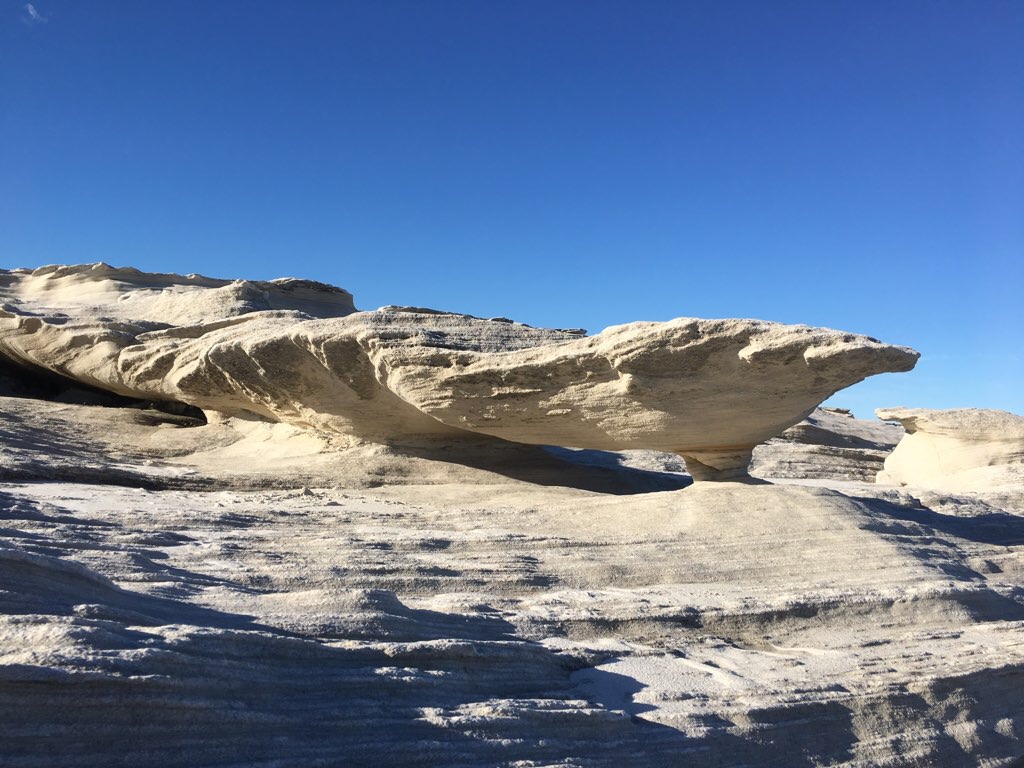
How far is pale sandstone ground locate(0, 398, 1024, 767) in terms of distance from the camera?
10.7 ft

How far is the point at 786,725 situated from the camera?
4.76 meters

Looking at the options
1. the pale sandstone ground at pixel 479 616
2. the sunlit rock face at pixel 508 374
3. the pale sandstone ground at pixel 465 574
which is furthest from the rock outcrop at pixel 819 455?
the sunlit rock face at pixel 508 374

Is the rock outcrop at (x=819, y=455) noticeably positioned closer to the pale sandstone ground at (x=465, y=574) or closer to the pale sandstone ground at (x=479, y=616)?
the pale sandstone ground at (x=465, y=574)

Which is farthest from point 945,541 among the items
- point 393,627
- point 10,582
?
point 10,582

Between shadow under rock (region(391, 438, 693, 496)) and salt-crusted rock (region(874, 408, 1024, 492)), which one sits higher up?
salt-crusted rock (region(874, 408, 1024, 492))

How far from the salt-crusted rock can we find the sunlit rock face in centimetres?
707

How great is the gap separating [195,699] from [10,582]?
43.0 inches

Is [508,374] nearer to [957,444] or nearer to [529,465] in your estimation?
[529,465]

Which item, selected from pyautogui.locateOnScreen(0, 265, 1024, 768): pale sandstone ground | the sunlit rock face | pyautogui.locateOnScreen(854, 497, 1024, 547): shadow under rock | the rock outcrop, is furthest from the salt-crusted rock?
the sunlit rock face

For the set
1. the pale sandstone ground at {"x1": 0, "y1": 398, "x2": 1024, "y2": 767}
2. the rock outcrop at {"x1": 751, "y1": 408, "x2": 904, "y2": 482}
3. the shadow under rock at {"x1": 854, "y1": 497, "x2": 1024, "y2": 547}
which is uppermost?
the rock outcrop at {"x1": 751, "y1": 408, "x2": 904, "y2": 482}

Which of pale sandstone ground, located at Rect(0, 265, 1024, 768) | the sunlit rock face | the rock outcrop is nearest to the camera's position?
pale sandstone ground, located at Rect(0, 265, 1024, 768)

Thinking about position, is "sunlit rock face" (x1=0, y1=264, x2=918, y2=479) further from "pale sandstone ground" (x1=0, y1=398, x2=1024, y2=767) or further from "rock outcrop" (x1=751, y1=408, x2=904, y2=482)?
"rock outcrop" (x1=751, y1=408, x2=904, y2=482)

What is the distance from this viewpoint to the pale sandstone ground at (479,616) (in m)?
3.28

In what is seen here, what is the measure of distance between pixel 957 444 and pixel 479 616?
39.5 feet
